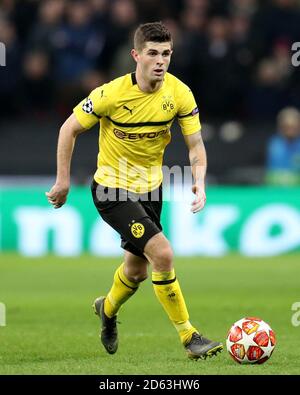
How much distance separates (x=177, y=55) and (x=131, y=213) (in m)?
9.48

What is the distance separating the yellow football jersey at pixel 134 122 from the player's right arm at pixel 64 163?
79 mm

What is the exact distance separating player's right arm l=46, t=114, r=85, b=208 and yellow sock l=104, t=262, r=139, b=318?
80 centimetres

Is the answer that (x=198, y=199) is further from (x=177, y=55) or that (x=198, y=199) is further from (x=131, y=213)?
(x=177, y=55)

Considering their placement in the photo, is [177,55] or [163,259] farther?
[177,55]

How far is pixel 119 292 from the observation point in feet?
27.9

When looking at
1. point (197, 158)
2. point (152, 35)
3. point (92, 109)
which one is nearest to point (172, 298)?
point (197, 158)

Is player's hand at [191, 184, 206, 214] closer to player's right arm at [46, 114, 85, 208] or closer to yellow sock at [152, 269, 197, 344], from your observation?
yellow sock at [152, 269, 197, 344]

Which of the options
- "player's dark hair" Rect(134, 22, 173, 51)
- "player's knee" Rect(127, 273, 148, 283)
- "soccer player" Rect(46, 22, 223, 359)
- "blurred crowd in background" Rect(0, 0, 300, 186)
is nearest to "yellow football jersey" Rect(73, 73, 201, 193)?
"soccer player" Rect(46, 22, 223, 359)

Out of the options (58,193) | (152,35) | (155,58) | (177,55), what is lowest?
(58,193)

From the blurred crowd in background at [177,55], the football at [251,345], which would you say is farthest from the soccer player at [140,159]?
the blurred crowd in background at [177,55]

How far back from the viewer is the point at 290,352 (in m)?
8.20

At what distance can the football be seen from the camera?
7609mm

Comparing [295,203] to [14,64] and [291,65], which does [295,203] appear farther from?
[14,64]

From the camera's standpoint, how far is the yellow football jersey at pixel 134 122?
8125 mm
